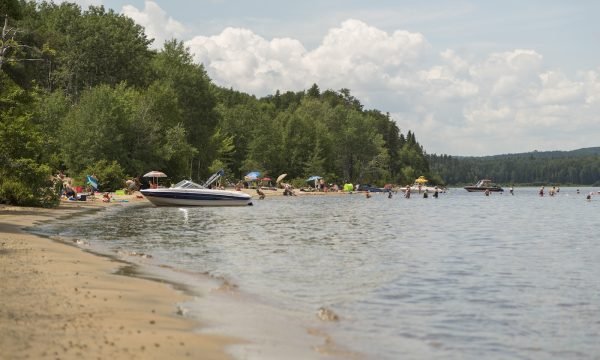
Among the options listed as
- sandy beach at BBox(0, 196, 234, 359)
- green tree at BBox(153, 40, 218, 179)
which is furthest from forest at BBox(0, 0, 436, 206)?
sandy beach at BBox(0, 196, 234, 359)

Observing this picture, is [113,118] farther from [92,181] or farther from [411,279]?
[411,279]

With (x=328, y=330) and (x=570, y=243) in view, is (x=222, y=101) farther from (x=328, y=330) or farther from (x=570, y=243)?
(x=328, y=330)

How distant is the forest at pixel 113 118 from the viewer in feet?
123

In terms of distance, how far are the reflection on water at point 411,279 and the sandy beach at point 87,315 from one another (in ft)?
8.75

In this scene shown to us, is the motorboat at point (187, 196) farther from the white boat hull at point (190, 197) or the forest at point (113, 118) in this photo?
the forest at point (113, 118)

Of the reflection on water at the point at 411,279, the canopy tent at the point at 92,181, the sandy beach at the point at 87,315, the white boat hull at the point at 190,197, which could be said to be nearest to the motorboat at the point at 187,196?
the white boat hull at the point at 190,197

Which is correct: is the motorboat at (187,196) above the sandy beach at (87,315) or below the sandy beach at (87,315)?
above

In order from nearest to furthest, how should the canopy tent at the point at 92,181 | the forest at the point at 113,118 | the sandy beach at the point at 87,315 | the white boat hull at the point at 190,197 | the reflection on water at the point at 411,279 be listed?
the sandy beach at the point at 87,315, the reflection on water at the point at 411,279, the forest at the point at 113,118, the white boat hull at the point at 190,197, the canopy tent at the point at 92,181

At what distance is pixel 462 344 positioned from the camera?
36.2 ft

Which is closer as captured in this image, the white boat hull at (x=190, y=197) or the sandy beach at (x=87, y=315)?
the sandy beach at (x=87, y=315)

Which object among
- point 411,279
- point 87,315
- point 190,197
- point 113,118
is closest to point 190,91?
point 113,118

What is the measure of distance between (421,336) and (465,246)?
60.6 feet

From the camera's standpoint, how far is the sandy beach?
8.45 m

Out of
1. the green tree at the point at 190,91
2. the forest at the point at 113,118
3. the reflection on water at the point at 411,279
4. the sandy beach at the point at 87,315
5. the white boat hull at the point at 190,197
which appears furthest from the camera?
the green tree at the point at 190,91
